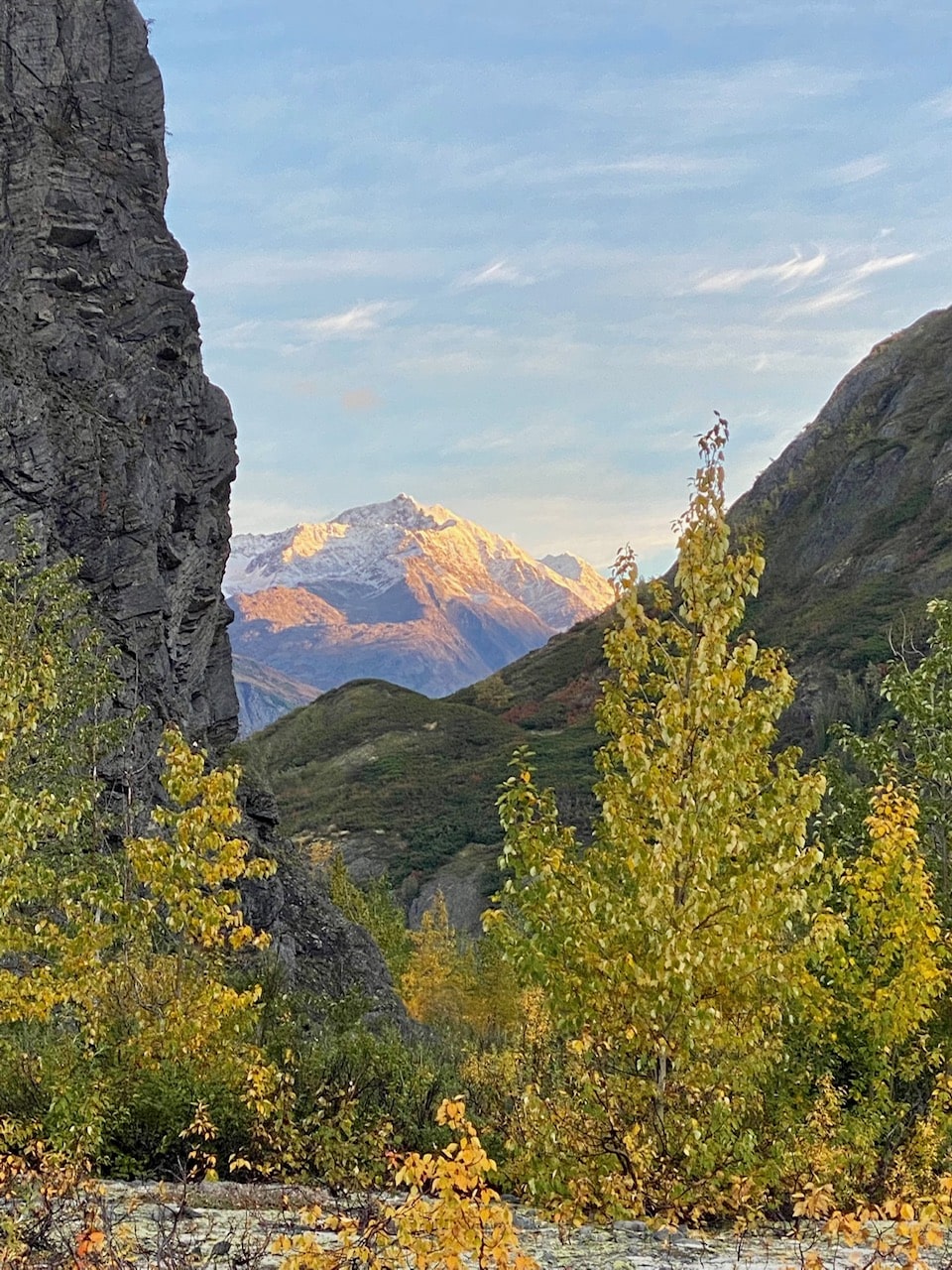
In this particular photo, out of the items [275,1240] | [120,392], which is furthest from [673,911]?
[120,392]

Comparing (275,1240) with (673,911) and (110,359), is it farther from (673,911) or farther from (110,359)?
(110,359)

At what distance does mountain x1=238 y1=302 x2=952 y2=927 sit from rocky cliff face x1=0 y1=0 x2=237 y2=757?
36006 mm

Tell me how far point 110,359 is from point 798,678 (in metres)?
102

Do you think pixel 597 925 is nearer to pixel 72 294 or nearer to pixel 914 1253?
pixel 914 1253

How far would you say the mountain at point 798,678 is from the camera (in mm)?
120875

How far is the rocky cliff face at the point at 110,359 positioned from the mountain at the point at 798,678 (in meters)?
36.0

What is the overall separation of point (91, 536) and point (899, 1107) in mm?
38222

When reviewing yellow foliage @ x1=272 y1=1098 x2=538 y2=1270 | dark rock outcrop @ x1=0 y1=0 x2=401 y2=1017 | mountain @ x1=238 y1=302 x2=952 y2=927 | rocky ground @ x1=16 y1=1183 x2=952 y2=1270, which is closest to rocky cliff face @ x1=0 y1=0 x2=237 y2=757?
dark rock outcrop @ x1=0 y1=0 x2=401 y2=1017

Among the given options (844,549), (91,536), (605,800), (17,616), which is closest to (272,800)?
(91,536)

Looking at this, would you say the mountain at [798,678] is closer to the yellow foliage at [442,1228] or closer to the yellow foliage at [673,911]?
the yellow foliage at [673,911]

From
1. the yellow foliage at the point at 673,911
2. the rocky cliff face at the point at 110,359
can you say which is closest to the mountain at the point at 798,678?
the rocky cliff face at the point at 110,359

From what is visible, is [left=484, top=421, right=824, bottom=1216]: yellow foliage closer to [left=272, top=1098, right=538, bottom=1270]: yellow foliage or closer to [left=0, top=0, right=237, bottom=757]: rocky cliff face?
[left=272, top=1098, right=538, bottom=1270]: yellow foliage

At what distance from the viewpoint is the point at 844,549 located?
548 feet

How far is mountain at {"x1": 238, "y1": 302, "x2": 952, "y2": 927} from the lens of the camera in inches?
4759
